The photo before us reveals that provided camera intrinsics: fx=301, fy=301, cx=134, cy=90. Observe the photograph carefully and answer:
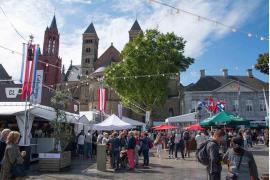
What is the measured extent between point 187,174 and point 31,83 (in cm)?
828

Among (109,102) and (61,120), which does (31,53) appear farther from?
(109,102)

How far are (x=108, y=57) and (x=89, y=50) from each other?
5761 mm

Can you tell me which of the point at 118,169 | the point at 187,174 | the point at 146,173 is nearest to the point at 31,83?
the point at 118,169

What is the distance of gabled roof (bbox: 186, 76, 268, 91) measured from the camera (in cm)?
4653

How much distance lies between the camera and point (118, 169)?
1295 cm

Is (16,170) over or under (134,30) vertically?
under

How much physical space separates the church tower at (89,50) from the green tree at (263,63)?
1786 inches

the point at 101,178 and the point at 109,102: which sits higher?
the point at 109,102

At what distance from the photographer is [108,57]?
64812 mm

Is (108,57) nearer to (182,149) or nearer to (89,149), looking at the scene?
(89,149)

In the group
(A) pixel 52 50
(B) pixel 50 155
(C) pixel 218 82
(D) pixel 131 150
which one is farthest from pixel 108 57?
(B) pixel 50 155

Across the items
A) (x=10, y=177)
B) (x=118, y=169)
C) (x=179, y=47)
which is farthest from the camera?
(x=179, y=47)

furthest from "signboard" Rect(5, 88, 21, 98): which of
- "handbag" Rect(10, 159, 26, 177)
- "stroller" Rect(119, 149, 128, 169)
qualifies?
"handbag" Rect(10, 159, 26, 177)

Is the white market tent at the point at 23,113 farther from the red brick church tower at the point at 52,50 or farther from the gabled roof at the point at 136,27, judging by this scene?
the gabled roof at the point at 136,27
